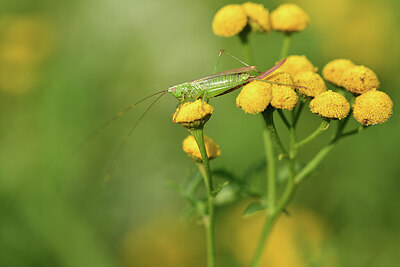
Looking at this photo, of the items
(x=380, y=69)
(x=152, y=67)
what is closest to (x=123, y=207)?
(x=152, y=67)

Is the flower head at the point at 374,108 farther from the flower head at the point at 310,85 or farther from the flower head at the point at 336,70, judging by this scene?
the flower head at the point at 336,70

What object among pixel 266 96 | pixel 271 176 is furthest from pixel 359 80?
pixel 271 176

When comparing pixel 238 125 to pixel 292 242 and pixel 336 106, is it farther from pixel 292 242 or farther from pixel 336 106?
pixel 336 106

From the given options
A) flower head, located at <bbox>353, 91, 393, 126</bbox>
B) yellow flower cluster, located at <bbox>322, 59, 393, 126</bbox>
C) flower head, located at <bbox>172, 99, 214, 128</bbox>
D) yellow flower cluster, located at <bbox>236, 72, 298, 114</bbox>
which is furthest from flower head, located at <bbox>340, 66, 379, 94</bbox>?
flower head, located at <bbox>172, 99, 214, 128</bbox>

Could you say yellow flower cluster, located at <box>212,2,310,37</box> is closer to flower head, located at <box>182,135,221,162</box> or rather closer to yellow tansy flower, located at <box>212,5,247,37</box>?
yellow tansy flower, located at <box>212,5,247,37</box>

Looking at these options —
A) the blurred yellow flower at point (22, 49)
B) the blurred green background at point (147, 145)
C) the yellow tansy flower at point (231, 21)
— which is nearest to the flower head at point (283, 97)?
the yellow tansy flower at point (231, 21)
